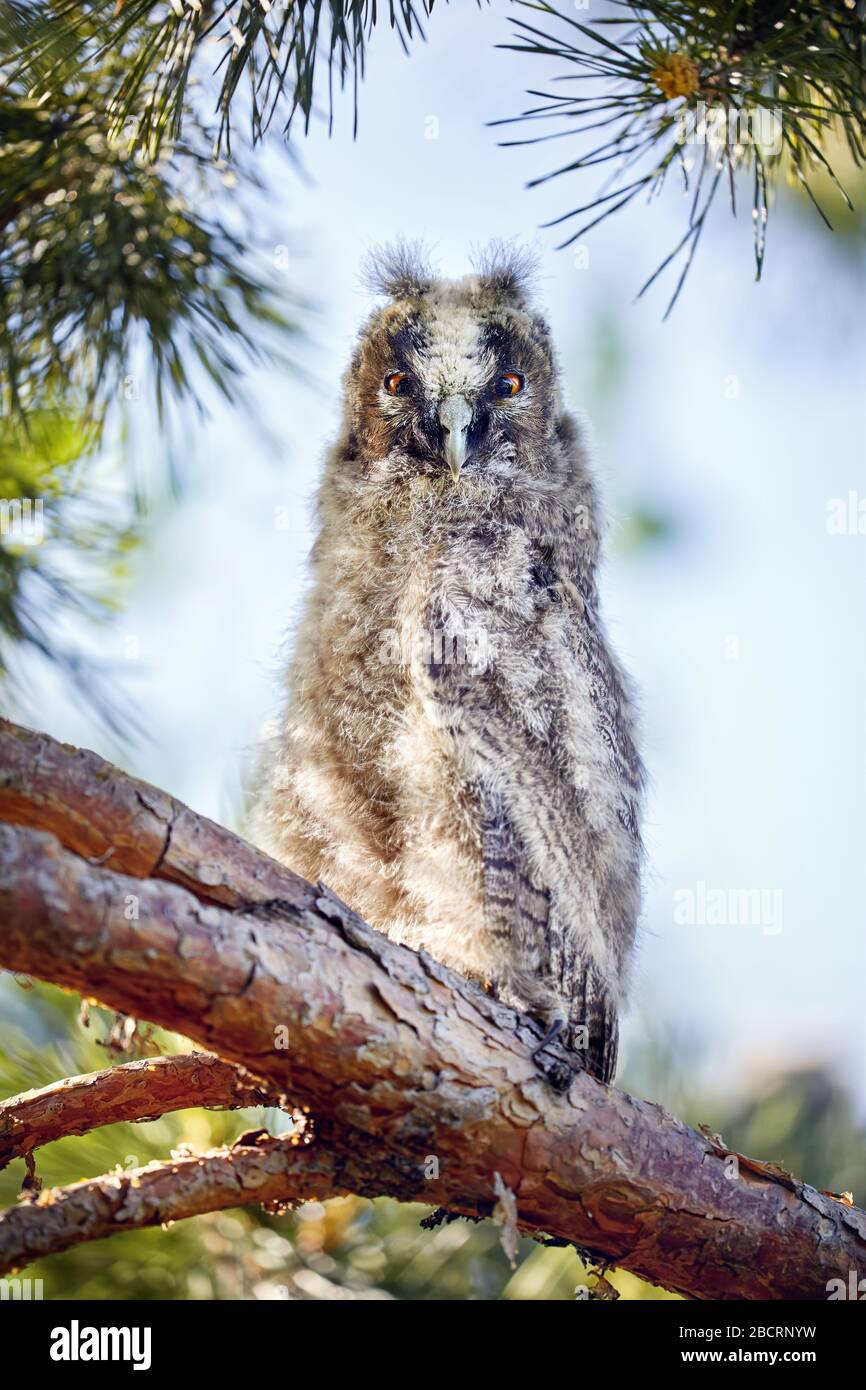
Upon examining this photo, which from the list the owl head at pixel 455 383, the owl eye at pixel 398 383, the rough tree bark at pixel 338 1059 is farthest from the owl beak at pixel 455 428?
the rough tree bark at pixel 338 1059

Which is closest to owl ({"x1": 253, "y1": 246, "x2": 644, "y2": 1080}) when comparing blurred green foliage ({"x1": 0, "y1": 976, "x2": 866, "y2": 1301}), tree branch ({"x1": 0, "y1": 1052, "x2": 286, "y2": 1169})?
tree branch ({"x1": 0, "y1": 1052, "x2": 286, "y2": 1169})

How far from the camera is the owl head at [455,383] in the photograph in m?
2.36

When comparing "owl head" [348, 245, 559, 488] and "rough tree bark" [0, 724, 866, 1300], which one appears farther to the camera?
"owl head" [348, 245, 559, 488]

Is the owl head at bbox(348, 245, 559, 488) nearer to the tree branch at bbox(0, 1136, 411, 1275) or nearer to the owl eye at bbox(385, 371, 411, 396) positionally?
the owl eye at bbox(385, 371, 411, 396)

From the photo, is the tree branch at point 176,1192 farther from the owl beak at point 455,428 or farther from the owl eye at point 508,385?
the owl eye at point 508,385

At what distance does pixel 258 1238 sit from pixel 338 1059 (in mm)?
1127

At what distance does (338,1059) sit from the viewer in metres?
1.49

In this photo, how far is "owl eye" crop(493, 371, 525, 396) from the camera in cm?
244

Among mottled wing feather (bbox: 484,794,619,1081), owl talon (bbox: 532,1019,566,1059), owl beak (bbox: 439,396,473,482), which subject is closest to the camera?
owl talon (bbox: 532,1019,566,1059)

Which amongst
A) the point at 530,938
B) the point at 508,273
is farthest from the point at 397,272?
the point at 530,938

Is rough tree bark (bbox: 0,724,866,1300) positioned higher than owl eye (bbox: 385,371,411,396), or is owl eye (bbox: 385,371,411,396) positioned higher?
owl eye (bbox: 385,371,411,396)

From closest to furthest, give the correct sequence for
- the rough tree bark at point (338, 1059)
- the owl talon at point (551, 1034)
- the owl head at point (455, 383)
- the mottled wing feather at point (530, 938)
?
the rough tree bark at point (338, 1059) < the owl talon at point (551, 1034) < the mottled wing feather at point (530, 938) < the owl head at point (455, 383)

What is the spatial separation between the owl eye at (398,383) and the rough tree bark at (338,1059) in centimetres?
126

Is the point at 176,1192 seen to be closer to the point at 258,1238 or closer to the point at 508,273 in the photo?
the point at 258,1238
